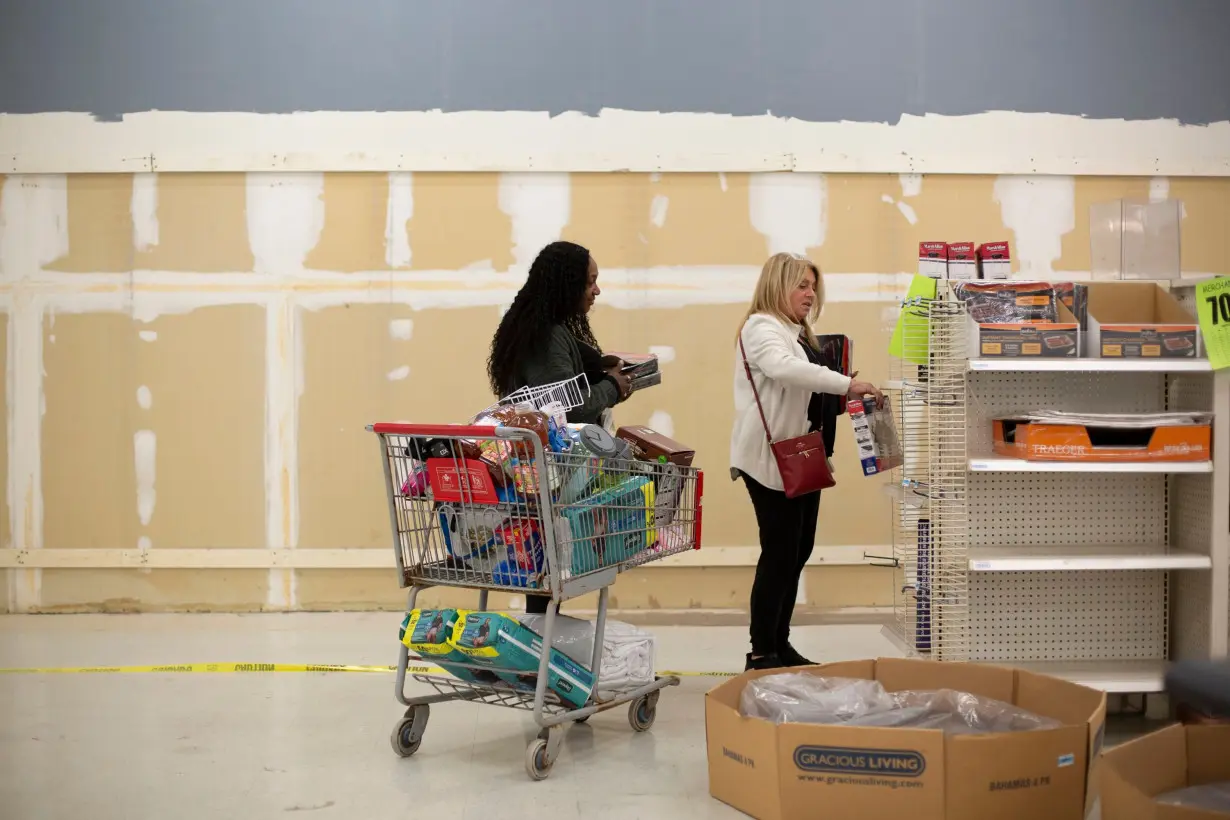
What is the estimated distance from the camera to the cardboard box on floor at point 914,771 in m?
2.79

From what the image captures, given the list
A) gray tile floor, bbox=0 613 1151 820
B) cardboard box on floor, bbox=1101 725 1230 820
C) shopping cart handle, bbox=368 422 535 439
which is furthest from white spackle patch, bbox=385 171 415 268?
cardboard box on floor, bbox=1101 725 1230 820

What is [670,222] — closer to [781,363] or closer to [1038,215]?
[1038,215]

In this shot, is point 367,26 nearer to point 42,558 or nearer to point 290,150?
point 290,150

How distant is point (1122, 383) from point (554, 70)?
311 centimetres

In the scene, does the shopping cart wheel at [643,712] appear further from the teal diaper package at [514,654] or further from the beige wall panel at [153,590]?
the beige wall panel at [153,590]


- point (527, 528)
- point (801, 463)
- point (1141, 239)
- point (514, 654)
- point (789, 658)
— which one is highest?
point (1141, 239)

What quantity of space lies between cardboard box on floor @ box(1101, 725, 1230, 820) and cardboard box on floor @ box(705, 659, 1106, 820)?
0.20m

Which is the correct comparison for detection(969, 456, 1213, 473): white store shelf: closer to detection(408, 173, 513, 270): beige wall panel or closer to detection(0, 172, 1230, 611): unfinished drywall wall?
detection(0, 172, 1230, 611): unfinished drywall wall

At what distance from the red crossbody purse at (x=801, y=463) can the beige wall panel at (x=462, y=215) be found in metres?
2.29

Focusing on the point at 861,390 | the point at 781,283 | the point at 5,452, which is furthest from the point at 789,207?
the point at 5,452

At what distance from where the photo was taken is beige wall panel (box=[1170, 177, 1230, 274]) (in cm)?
589

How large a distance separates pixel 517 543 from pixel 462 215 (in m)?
2.80

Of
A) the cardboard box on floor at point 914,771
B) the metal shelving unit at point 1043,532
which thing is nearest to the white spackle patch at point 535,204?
the metal shelving unit at point 1043,532

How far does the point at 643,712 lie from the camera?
3936 mm
